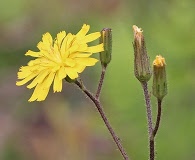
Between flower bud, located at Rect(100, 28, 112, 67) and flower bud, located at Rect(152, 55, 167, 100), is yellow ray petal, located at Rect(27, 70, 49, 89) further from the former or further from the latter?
flower bud, located at Rect(152, 55, 167, 100)

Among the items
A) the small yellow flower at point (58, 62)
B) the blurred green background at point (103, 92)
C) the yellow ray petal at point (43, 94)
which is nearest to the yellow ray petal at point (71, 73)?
the small yellow flower at point (58, 62)

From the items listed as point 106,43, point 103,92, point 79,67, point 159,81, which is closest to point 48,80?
point 79,67

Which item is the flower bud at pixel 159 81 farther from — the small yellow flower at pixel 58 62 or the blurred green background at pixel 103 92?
the blurred green background at pixel 103 92

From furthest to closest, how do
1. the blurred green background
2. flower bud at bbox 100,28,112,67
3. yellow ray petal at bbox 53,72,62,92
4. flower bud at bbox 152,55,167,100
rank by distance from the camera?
the blurred green background
flower bud at bbox 100,28,112,67
flower bud at bbox 152,55,167,100
yellow ray petal at bbox 53,72,62,92

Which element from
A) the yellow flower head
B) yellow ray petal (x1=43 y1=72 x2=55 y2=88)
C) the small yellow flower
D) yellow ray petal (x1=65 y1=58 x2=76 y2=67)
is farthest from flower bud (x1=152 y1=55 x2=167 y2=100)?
yellow ray petal (x1=43 y1=72 x2=55 y2=88)

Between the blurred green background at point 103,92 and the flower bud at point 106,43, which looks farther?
the blurred green background at point 103,92

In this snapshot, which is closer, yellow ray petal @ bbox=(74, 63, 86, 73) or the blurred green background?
yellow ray petal @ bbox=(74, 63, 86, 73)

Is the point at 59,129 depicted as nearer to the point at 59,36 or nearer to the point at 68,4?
the point at 68,4

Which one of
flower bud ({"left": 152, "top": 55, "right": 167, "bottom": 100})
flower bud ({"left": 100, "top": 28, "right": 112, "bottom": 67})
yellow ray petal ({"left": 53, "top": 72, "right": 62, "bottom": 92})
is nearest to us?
yellow ray petal ({"left": 53, "top": 72, "right": 62, "bottom": 92})
